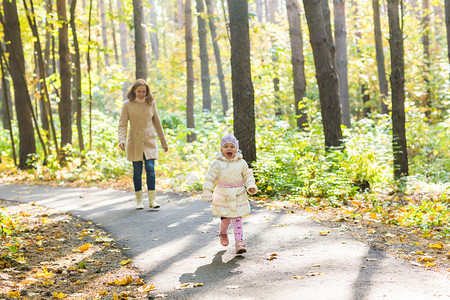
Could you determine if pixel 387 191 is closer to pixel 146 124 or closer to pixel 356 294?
pixel 146 124

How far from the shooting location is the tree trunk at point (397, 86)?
31.7ft

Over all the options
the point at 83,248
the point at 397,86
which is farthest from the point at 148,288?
the point at 397,86

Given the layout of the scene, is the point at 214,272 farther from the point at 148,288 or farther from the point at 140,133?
the point at 140,133

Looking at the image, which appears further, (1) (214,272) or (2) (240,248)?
(2) (240,248)

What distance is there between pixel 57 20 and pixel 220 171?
11.1m

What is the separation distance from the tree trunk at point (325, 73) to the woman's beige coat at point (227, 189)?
534cm

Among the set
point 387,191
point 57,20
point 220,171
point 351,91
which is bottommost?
point 387,191

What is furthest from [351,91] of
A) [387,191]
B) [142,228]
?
[142,228]

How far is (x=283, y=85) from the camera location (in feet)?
84.4

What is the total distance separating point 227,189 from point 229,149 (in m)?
0.45

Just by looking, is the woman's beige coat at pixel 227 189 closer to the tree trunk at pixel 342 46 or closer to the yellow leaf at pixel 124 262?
the yellow leaf at pixel 124 262

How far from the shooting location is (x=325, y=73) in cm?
1005

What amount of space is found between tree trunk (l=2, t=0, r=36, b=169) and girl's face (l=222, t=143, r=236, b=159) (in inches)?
490

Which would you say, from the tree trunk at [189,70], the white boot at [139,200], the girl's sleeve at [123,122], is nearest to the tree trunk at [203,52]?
the tree trunk at [189,70]
